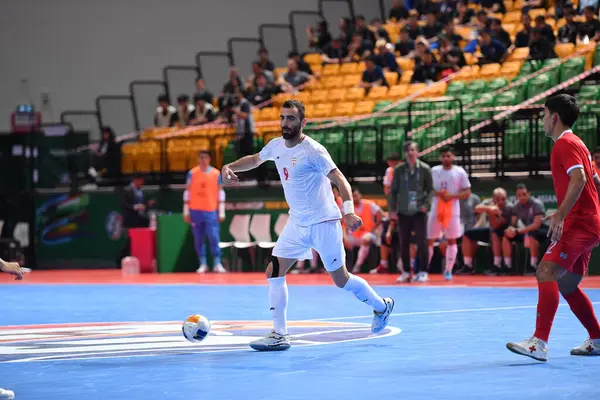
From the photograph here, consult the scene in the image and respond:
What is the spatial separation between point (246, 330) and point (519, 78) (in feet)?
44.0

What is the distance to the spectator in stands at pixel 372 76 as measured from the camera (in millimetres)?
25500

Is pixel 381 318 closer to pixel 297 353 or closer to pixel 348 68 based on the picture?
pixel 297 353

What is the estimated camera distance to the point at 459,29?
87.5 ft

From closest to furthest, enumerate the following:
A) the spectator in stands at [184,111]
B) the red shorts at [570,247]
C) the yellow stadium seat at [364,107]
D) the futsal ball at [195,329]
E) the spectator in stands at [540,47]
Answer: the red shorts at [570,247]
the futsal ball at [195,329]
the spectator in stands at [540,47]
the yellow stadium seat at [364,107]
the spectator in stands at [184,111]

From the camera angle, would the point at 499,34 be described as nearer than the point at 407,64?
Yes

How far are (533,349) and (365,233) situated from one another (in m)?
13.5

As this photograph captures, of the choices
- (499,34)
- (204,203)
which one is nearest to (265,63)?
(499,34)

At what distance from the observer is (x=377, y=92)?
25281 millimetres

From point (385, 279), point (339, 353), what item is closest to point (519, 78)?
point (385, 279)

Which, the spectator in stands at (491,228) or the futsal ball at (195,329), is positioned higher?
the futsal ball at (195,329)

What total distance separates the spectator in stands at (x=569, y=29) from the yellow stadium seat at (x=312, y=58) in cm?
817

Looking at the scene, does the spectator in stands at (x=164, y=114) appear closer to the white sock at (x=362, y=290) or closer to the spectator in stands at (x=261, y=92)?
the spectator in stands at (x=261, y=92)

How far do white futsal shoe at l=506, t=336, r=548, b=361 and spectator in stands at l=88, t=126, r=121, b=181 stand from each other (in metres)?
19.7

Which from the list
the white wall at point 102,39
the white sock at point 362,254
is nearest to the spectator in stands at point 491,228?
the white sock at point 362,254
